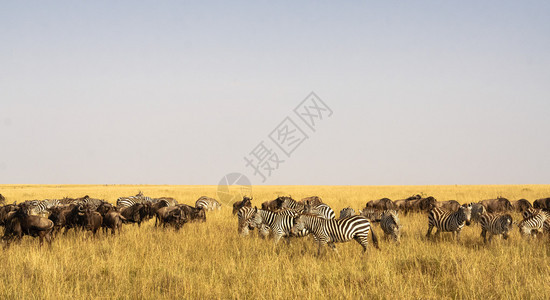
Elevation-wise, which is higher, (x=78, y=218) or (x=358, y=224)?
(x=358, y=224)

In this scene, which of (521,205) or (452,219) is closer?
(452,219)

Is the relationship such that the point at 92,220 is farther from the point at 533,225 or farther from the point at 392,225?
the point at 533,225

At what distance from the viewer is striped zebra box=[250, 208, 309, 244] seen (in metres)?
14.0

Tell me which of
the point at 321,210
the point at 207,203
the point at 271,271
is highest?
the point at 321,210

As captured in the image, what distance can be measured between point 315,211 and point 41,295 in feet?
37.1

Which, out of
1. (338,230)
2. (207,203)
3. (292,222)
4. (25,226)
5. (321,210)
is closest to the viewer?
(338,230)

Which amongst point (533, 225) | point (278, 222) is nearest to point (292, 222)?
point (278, 222)

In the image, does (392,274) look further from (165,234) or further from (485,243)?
(165,234)

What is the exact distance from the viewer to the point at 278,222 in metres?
14.3

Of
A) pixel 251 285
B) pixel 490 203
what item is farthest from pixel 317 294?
pixel 490 203

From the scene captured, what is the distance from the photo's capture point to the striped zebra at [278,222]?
46.0 ft

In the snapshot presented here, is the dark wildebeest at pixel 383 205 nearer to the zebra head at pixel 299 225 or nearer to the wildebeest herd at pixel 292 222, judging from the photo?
the wildebeest herd at pixel 292 222

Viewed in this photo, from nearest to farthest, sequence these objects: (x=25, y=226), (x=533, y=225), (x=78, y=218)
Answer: (x=25, y=226), (x=533, y=225), (x=78, y=218)

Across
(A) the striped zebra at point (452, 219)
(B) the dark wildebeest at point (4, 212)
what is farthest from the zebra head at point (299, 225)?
(B) the dark wildebeest at point (4, 212)
